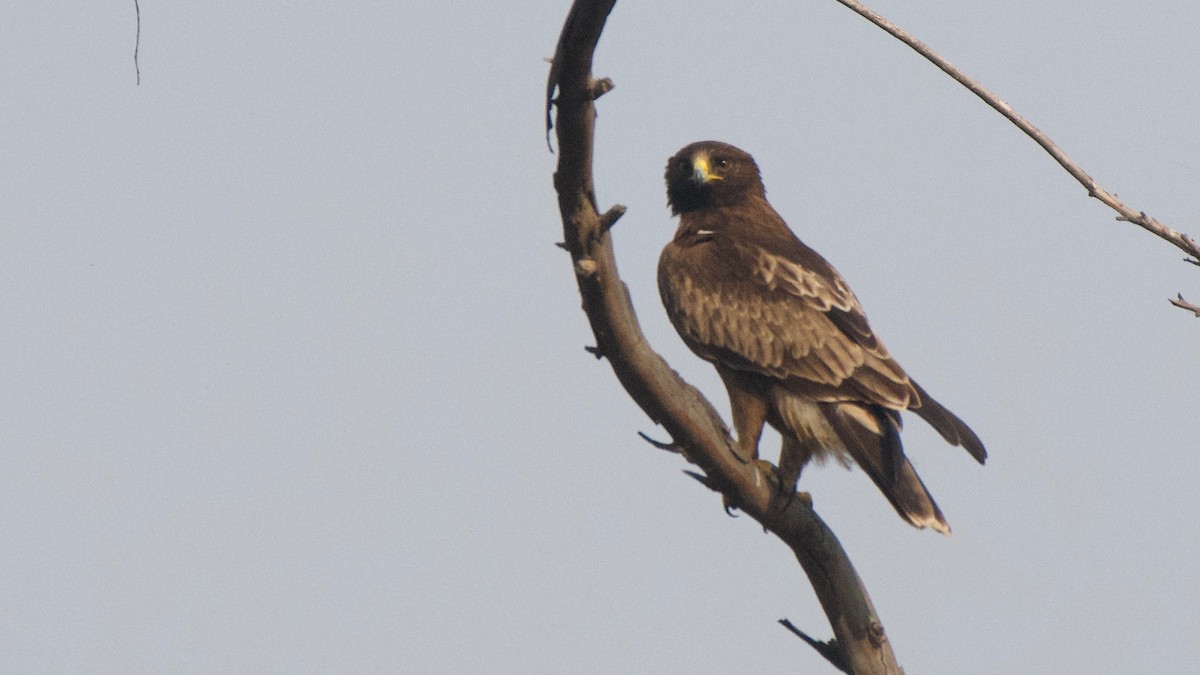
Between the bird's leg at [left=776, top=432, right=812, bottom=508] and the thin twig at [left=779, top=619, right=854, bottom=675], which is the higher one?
the bird's leg at [left=776, top=432, right=812, bottom=508]

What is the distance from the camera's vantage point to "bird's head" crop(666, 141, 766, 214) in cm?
743

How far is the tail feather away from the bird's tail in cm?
14

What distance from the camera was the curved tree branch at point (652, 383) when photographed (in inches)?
145

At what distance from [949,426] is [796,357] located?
72cm

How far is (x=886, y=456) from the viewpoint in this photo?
586 centimetres

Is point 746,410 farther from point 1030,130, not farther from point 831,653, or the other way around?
point 1030,130

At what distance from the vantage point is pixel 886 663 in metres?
5.29

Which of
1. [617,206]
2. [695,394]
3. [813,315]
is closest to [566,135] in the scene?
[617,206]

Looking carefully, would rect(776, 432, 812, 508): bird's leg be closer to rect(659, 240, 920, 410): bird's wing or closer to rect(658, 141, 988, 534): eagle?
rect(658, 141, 988, 534): eagle

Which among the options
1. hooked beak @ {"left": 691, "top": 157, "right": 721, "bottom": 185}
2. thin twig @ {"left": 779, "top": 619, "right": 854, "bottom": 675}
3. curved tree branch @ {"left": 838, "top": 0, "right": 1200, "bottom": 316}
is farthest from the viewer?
hooked beak @ {"left": 691, "top": 157, "right": 721, "bottom": 185}

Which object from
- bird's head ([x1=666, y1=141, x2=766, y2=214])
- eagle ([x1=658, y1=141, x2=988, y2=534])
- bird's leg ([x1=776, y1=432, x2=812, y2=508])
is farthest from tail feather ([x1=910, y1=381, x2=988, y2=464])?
bird's head ([x1=666, y1=141, x2=766, y2=214])

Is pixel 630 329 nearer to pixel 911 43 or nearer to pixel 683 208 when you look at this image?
pixel 911 43

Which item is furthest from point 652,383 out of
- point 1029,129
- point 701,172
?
point 701,172

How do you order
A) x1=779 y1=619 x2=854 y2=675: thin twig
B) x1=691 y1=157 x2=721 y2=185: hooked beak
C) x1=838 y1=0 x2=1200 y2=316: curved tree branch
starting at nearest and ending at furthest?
1. x1=838 y1=0 x2=1200 y2=316: curved tree branch
2. x1=779 y1=619 x2=854 y2=675: thin twig
3. x1=691 y1=157 x2=721 y2=185: hooked beak
